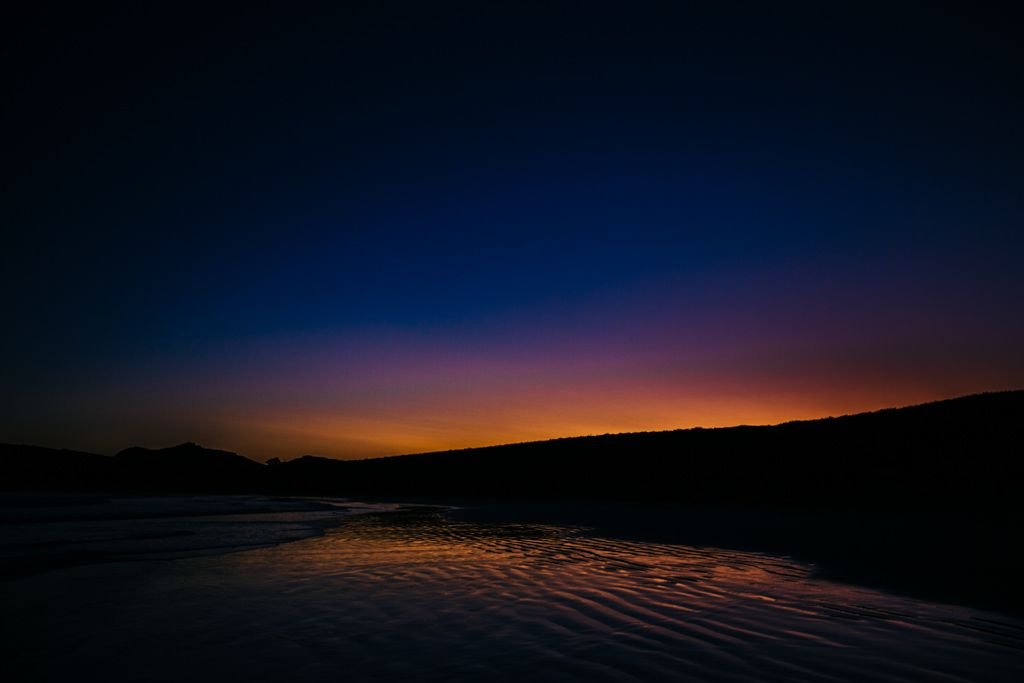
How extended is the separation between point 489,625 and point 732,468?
3213cm

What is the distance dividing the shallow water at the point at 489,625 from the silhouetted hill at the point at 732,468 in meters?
18.4

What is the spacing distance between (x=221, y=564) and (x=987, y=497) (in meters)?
25.6

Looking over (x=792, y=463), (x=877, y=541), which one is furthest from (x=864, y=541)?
(x=792, y=463)

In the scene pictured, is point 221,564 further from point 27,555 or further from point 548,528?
point 548,528

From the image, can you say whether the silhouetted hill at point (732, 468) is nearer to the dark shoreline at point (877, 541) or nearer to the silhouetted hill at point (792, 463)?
the silhouetted hill at point (792, 463)

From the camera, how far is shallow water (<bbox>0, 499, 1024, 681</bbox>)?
5.24 metres

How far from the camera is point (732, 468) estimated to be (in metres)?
35.3

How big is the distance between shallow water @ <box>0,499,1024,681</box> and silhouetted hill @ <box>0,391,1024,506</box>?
18.4 metres

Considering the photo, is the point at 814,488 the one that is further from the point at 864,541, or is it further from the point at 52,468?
the point at 52,468

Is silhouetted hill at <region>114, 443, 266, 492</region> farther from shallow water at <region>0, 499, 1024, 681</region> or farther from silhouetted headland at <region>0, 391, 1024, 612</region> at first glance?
shallow water at <region>0, 499, 1024, 681</region>

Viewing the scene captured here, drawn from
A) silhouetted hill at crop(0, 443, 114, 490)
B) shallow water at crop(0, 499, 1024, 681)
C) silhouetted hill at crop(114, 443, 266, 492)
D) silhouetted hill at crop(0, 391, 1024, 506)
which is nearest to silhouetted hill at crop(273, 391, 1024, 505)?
silhouetted hill at crop(0, 391, 1024, 506)

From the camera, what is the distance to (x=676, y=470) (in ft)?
128

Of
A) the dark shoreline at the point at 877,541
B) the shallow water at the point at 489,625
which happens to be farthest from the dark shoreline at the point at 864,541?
the shallow water at the point at 489,625

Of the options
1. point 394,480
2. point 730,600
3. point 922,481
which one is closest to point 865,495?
point 922,481
